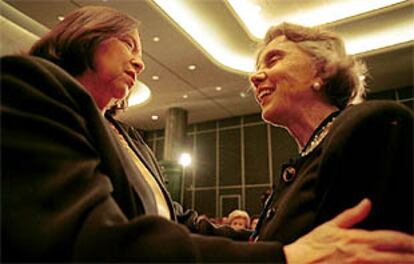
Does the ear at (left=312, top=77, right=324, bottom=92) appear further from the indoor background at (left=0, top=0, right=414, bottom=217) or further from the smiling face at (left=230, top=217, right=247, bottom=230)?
the smiling face at (left=230, top=217, right=247, bottom=230)

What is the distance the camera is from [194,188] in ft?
26.2

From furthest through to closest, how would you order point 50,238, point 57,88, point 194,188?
point 194,188, point 57,88, point 50,238

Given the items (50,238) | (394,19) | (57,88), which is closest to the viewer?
(50,238)

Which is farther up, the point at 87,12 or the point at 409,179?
the point at 87,12

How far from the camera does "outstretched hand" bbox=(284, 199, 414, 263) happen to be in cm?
63


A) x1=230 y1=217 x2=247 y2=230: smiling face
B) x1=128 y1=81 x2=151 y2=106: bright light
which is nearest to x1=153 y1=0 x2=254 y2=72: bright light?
x1=128 y1=81 x2=151 y2=106: bright light

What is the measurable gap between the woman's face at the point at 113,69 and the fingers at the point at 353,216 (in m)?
0.81

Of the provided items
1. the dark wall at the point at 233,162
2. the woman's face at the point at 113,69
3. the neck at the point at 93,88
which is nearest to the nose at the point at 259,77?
the woman's face at the point at 113,69

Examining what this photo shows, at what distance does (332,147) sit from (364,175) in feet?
0.33

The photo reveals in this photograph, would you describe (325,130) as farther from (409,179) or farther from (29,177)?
(29,177)

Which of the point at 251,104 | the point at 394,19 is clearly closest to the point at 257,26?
the point at 394,19

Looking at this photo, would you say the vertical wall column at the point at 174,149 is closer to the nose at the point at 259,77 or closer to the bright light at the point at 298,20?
the bright light at the point at 298,20

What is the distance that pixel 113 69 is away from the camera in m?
1.09

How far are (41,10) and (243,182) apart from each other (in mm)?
5217
